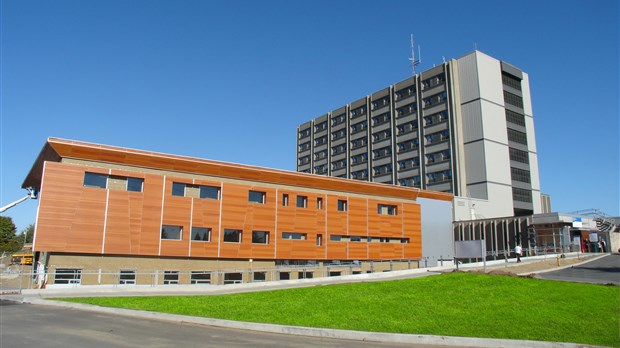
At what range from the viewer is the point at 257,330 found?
14.6 metres

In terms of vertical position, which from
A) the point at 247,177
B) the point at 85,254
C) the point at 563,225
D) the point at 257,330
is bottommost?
the point at 257,330

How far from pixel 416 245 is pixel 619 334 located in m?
38.9

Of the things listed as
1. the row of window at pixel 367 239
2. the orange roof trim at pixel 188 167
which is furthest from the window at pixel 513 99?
the row of window at pixel 367 239

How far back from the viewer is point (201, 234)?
38.1 meters

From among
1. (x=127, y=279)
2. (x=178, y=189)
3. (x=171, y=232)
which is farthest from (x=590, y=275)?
(x=127, y=279)

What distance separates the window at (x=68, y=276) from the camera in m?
31.6

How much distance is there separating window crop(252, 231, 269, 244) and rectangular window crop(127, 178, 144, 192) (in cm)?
1028

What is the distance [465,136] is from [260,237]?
46.7 meters

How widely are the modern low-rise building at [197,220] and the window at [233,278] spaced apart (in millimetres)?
96

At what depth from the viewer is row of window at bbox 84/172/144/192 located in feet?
112

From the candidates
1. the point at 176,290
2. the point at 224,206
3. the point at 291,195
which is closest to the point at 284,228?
the point at 291,195

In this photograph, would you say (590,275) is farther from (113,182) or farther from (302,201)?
(113,182)

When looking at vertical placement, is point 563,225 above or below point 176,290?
above

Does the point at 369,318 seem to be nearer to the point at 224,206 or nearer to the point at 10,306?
the point at 10,306
